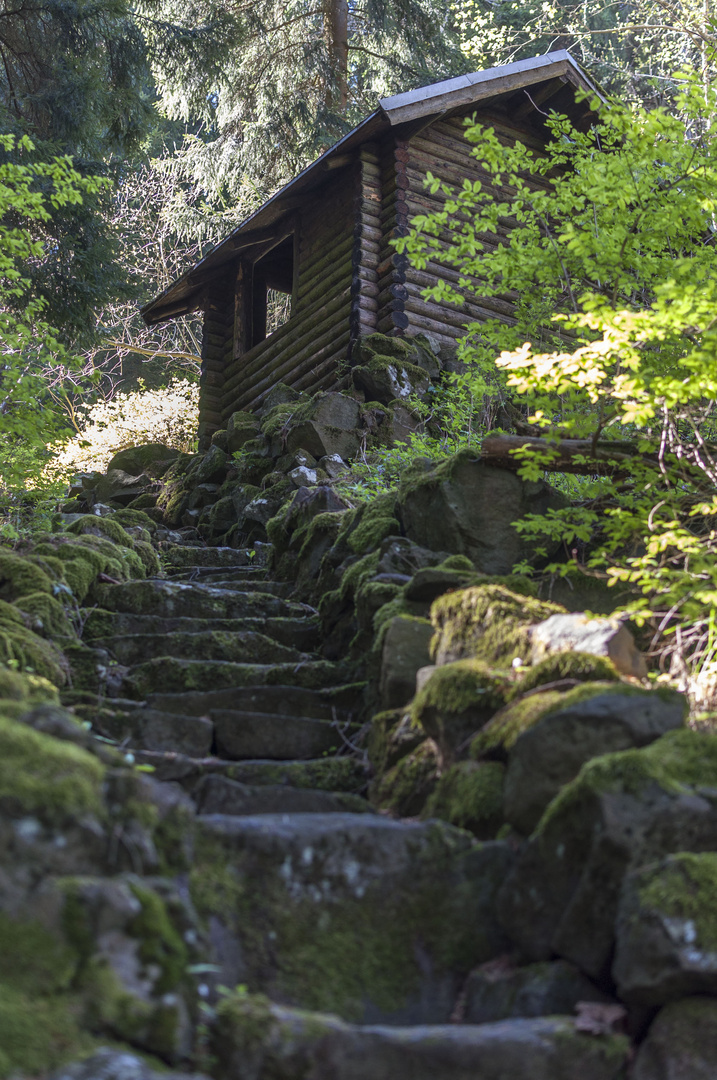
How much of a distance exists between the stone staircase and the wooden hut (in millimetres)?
7645

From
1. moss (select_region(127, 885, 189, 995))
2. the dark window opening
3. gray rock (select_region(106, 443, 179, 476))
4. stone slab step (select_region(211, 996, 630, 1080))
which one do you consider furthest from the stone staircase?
the dark window opening

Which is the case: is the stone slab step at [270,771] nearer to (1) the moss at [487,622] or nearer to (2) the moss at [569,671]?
(1) the moss at [487,622]

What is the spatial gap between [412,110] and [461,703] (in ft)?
32.6

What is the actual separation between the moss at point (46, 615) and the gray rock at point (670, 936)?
Answer: 3.78 m

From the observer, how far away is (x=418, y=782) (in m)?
4.04

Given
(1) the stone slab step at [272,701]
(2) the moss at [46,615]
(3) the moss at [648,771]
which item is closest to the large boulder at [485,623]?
(1) the stone slab step at [272,701]

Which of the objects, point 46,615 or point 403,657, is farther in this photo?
point 46,615

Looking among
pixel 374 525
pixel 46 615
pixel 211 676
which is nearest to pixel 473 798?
pixel 211 676

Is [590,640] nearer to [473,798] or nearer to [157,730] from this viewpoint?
[473,798]

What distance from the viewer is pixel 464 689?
3.93 meters

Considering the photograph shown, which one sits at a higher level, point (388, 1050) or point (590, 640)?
point (590, 640)

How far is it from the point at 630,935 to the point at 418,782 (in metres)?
1.46

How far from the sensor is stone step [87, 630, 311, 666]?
5.77 meters

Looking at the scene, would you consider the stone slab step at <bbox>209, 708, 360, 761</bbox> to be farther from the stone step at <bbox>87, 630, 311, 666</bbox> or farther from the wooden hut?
the wooden hut
